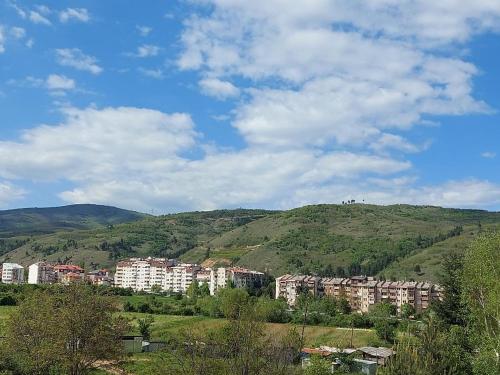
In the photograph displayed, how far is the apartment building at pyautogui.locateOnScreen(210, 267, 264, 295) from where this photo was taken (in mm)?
149625

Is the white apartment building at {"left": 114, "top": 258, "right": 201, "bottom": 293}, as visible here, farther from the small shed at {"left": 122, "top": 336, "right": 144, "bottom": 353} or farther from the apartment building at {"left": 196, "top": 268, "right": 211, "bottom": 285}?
the small shed at {"left": 122, "top": 336, "right": 144, "bottom": 353}

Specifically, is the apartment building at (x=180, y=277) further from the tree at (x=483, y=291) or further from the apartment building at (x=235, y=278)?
the tree at (x=483, y=291)

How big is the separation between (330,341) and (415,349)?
53918 millimetres

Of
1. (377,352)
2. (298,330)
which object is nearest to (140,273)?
(298,330)

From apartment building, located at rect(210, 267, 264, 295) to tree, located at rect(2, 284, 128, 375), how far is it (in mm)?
107168

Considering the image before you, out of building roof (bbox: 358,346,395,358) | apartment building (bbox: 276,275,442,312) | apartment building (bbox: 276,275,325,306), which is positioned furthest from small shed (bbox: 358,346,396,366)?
apartment building (bbox: 276,275,325,306)

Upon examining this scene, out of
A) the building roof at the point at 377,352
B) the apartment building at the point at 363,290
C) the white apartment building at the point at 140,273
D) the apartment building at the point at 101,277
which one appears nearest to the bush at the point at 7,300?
the building roof at the point at 377,352

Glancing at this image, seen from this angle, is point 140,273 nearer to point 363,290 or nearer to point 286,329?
point 363,290

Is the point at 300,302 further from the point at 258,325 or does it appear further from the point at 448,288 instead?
the point at 258,325

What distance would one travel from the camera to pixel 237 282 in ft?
490

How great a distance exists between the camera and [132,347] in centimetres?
6656

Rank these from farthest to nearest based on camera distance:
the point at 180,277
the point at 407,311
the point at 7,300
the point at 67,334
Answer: the point at 180,277 < the point at 407,311 < the point at 7,300 < the point at 67,334

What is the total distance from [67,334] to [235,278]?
117656mm

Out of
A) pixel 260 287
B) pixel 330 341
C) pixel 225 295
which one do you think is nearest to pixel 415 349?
pixel 330 341
